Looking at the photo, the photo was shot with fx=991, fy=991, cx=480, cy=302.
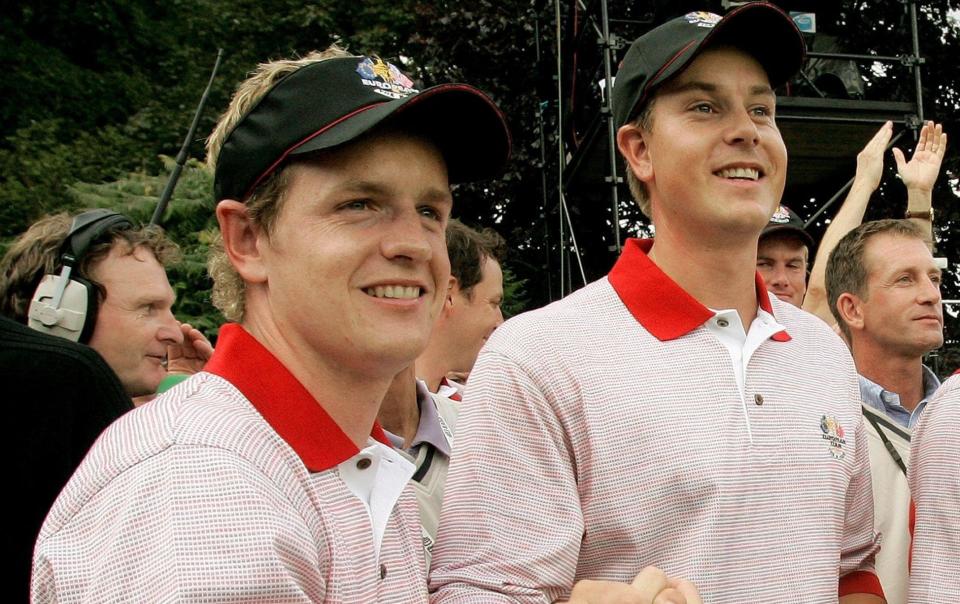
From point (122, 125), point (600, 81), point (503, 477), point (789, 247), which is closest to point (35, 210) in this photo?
point (122, 125)

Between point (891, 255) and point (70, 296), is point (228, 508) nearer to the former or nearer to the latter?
point (70, 296)

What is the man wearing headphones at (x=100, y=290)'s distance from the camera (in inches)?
117

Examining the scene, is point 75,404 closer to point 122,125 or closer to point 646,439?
point 646,439

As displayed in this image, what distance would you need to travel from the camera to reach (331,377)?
1556 mm

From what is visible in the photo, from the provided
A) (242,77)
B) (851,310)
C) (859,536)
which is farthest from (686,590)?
(242,77)

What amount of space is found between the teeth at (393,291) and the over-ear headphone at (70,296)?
67.4 inches

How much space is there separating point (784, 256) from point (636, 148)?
7.80 feet

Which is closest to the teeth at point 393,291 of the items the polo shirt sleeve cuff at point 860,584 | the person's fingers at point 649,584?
the person's fingers at point 649,584

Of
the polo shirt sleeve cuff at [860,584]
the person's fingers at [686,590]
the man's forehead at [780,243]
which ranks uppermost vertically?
the man's forehead at [780,243]

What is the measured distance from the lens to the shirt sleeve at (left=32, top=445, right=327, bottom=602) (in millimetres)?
1099

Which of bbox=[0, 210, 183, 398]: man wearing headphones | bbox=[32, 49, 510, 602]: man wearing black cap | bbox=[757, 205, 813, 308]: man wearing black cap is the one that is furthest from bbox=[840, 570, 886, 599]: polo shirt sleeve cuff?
bbox=[757, 205, 813, 308]: man wearing black cap

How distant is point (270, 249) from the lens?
61.8 inches

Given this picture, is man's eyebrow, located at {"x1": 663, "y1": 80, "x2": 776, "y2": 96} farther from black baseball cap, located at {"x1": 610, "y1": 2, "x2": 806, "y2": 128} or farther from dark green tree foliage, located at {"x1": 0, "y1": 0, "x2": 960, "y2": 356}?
dark green tree foliage, located at {"x1": 0, "y1": 0, "x2": 960, "y2": 356}

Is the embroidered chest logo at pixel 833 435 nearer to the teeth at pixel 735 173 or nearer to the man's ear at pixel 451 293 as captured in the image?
the teeth at pixel 735 173
